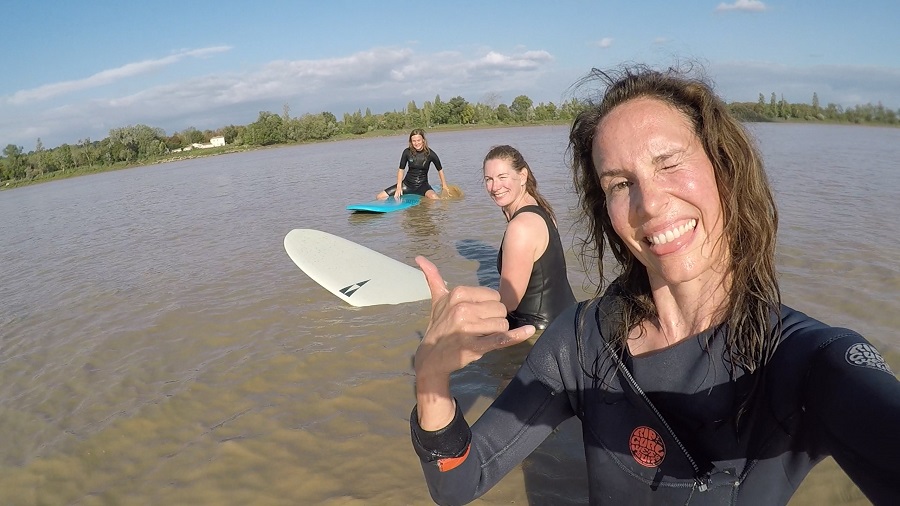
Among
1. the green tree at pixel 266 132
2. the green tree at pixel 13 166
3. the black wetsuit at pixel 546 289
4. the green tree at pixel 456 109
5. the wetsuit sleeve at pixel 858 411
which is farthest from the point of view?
the green tree at pixel 456 109

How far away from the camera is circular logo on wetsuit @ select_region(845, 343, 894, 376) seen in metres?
1.16

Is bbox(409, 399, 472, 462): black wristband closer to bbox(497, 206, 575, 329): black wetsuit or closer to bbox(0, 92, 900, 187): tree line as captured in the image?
bbox(497, 206, 575, 329): black wetsuit

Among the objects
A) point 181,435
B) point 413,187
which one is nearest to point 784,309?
point 181,435

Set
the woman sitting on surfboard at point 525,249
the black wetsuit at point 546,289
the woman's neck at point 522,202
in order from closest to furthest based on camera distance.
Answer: the woman sitting on surfboard at point 525,249 < the black wetsuit at point 546,289 < the woman's neck at point 522,202

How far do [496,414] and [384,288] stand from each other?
4455mm

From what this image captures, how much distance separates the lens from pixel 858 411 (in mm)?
1117

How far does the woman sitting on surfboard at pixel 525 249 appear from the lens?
3.61 meters

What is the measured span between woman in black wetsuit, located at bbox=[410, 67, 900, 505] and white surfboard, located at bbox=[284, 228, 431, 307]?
4.18 meters

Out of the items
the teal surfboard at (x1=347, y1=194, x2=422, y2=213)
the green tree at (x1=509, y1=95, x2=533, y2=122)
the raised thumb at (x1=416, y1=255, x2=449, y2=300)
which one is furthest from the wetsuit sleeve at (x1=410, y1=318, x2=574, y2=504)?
the green tree at (x1=509, y1=95, x2=533, y2=122)

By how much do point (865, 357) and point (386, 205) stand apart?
10698 mm

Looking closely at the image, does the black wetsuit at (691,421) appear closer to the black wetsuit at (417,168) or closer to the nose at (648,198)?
the nose at (648,198)

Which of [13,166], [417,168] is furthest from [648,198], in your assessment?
[13,166]

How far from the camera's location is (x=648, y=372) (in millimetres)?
1540

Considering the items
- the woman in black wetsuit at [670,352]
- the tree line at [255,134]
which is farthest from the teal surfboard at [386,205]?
the tree line at [255,134]
